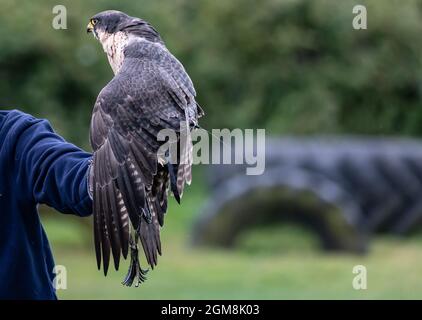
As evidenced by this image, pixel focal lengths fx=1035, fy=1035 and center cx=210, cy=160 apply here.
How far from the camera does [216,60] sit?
677 inches

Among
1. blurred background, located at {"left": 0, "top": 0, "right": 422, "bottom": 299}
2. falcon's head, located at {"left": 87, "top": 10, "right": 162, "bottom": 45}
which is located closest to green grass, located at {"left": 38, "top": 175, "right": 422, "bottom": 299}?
blurred background, located at {"left": 0, "top": 0, "right": 422, "bottom": 299}

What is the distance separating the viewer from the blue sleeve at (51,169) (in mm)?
3621

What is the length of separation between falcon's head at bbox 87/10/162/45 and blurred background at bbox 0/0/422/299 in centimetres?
→ 519

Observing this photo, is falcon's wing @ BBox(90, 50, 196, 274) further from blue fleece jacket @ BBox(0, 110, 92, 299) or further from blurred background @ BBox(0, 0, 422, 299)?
blurred background @ BBox(0, 0, 422, 299)

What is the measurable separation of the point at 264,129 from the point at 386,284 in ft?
19.3

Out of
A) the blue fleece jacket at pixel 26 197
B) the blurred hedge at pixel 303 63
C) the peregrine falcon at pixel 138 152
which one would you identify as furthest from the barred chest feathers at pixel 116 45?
the blurred hedge at pixel 303 63

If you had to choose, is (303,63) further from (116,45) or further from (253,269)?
(116,45)

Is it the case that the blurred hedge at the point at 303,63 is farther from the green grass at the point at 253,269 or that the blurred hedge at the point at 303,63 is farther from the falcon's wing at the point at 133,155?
the falcon's wing at the point at 133,155

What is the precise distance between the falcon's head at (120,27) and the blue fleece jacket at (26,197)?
3.44 ft

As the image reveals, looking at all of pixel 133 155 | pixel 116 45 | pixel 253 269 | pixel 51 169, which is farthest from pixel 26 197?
pixel 253 269

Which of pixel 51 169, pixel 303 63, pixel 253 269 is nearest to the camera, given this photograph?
pixel 51 169

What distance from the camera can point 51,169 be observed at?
368 cm

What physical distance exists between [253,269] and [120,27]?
277 inches
